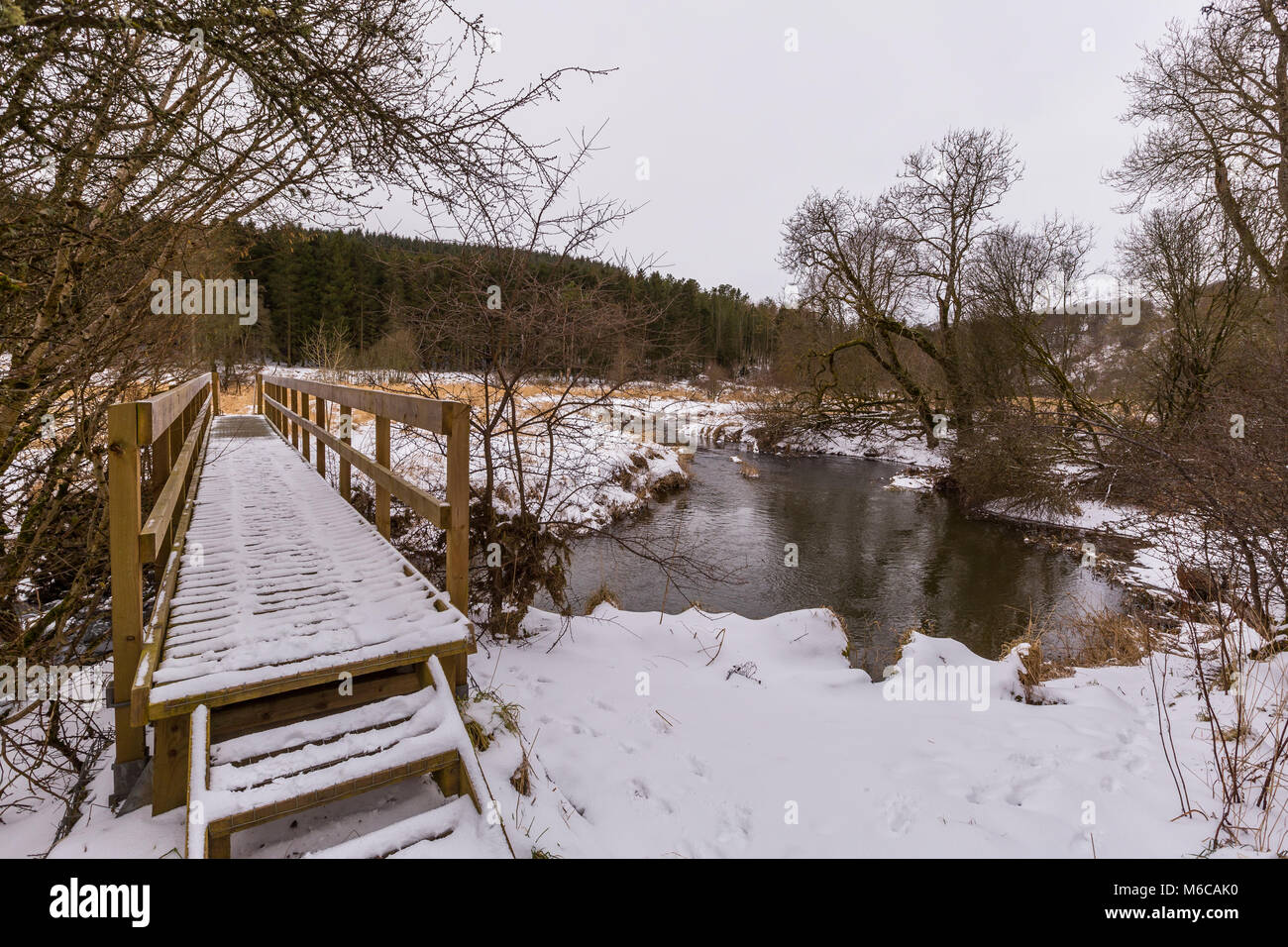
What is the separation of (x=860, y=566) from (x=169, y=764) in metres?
9.43

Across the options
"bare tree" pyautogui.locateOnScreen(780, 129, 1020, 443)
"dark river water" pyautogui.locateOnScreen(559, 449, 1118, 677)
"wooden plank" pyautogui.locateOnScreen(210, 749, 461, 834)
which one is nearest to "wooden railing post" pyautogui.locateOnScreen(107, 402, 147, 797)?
"wooden plank" pyautogui.locateOnScreen(210, 749, 461, 834)

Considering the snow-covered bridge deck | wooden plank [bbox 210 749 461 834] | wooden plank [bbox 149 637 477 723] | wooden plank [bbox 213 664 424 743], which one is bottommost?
wooden plank [bbox 210 749 461 834]

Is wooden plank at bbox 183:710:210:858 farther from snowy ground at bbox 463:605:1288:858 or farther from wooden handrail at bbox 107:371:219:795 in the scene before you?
snowy ground at bbox 463:605:1288:858

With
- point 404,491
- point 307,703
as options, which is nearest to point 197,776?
point 307,703

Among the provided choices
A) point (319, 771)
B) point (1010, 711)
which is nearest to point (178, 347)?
point (319, 771)

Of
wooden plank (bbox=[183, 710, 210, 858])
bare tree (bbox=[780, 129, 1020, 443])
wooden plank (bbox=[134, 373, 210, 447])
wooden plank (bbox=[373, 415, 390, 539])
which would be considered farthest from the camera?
bare tree (bbox=[780, 129, 1020, 443])

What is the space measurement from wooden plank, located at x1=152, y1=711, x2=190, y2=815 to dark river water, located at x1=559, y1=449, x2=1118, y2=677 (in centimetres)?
379

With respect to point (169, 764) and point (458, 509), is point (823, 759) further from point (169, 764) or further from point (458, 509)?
point (169, 764)

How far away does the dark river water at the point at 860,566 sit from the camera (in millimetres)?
7621

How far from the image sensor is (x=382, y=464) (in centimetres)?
396

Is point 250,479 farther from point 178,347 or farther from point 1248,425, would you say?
point 1248,425

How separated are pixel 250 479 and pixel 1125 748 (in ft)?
24.7

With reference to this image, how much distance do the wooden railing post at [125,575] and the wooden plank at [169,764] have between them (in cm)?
20

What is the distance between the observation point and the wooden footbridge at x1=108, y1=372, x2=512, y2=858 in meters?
1.95
